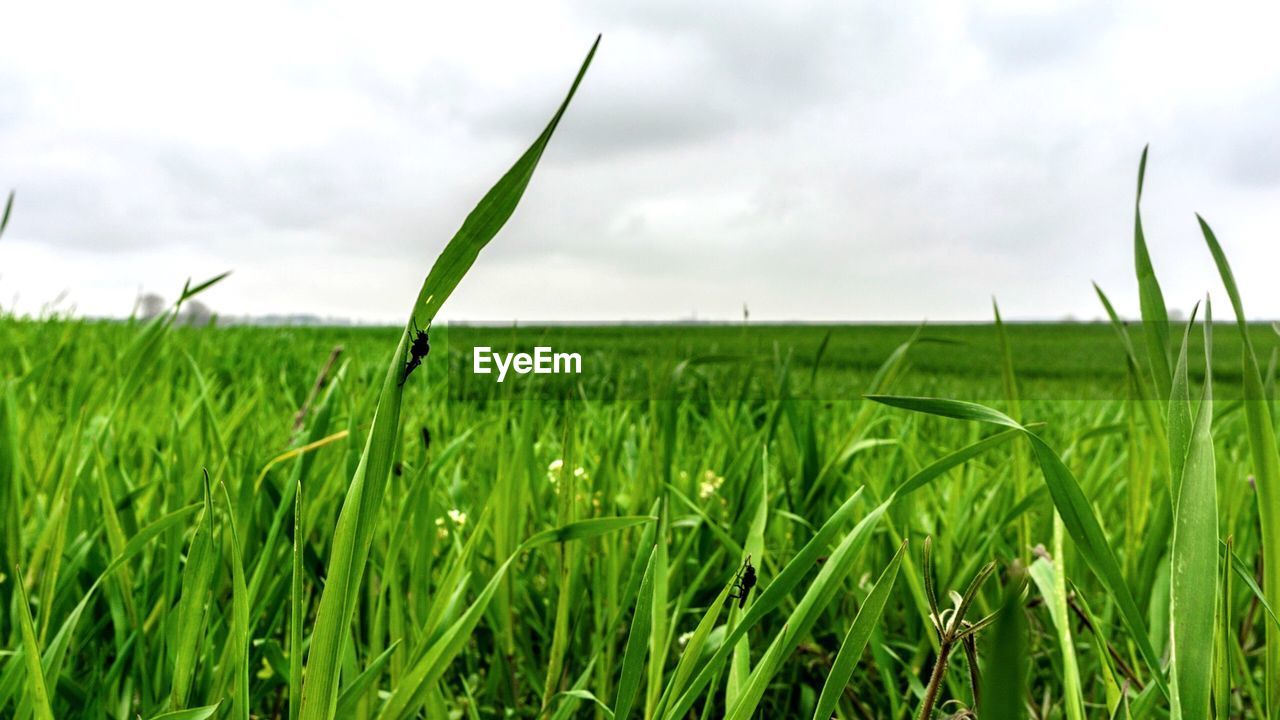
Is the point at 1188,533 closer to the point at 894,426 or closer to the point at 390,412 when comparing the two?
the point at 390,412

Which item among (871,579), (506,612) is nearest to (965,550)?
(871,579)

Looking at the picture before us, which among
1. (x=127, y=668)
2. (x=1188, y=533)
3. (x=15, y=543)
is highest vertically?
(x=1188, y=533)

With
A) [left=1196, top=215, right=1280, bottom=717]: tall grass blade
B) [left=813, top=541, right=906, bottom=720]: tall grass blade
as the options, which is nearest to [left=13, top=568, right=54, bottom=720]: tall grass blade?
[left=813, top=541, right=906, bottom=720]: tall grass blade

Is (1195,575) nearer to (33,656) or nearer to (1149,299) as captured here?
(1149,299)

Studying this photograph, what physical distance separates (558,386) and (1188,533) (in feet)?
7.36

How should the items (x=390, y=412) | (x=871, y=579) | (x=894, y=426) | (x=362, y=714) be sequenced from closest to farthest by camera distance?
(x=390, y=412) → (x=362, y=714) → (x=871, y=579) → (x=894, y=426)

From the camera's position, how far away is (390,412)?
1.06 feet

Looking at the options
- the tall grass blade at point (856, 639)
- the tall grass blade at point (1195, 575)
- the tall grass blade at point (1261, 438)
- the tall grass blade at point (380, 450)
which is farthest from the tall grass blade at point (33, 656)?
the tall grass blade at point (1261, 438)

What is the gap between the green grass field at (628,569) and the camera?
15.1 inches

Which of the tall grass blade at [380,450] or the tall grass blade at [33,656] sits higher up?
the tall grass blade at [380,450]

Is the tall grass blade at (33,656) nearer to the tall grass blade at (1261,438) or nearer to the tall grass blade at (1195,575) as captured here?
the tall grass blade at (1195,575)

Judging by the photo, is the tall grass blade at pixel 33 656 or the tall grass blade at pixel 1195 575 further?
the tall grass blade at pixel 33 656

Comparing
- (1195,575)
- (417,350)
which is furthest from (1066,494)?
(417,350)

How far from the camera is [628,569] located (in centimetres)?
101
